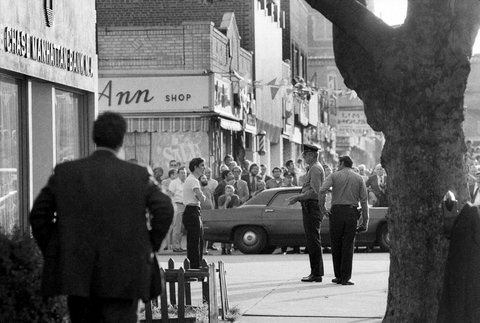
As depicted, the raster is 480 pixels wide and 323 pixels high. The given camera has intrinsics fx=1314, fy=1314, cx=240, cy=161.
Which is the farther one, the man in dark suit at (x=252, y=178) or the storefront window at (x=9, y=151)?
the man in dark suit at (x=252, y=178)

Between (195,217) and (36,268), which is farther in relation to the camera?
(195,217)

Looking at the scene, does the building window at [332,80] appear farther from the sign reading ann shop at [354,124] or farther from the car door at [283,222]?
the car door at [283,222]

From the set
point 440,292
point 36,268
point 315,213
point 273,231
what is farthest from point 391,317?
point 273,231

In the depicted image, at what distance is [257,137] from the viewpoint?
4512 centimetres

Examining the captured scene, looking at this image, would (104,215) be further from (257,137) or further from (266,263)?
(257,137)

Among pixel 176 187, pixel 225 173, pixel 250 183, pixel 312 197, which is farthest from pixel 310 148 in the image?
pixel 250 183

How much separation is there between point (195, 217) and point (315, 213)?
157 cm

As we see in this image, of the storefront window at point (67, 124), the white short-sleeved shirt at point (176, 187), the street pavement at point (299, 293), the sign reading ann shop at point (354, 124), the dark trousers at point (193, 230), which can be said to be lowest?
the street pavement at point (299, 293)

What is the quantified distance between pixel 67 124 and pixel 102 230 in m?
8.17

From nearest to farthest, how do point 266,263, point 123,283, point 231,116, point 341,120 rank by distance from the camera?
point 123,283 → point 266,263 → point 231,116 → point 341,120

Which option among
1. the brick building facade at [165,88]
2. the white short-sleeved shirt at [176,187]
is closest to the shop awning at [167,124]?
the brick building facade at [165,88]

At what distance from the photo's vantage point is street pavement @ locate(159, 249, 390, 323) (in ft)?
43.8

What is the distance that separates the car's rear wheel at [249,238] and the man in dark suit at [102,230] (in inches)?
701

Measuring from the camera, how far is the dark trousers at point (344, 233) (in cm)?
1677
